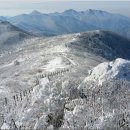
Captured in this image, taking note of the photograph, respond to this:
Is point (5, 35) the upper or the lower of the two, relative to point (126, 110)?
lower

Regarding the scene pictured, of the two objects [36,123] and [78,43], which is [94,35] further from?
[36,123]

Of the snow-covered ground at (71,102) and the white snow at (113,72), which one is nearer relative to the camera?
the snow-covered ground at (71,102)

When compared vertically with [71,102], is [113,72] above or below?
above

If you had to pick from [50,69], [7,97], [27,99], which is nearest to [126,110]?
[27,99]

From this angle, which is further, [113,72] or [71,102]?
[113,72]

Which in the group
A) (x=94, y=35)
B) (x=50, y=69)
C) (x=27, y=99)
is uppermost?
(x=27, y=99)

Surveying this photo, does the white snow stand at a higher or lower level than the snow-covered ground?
higher

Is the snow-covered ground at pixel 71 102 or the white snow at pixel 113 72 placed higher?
the white snow at pixel 113 72

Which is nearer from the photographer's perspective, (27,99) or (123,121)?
(123,121)

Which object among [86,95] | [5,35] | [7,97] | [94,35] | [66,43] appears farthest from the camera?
[5,35]

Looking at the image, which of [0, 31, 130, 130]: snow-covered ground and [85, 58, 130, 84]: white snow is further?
[85, 58, 130, 84]: white snow

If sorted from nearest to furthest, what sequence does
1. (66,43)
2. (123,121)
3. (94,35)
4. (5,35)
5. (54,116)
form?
(123,121) → (54,116) → (66,43) → (94,35) → (5,35)
